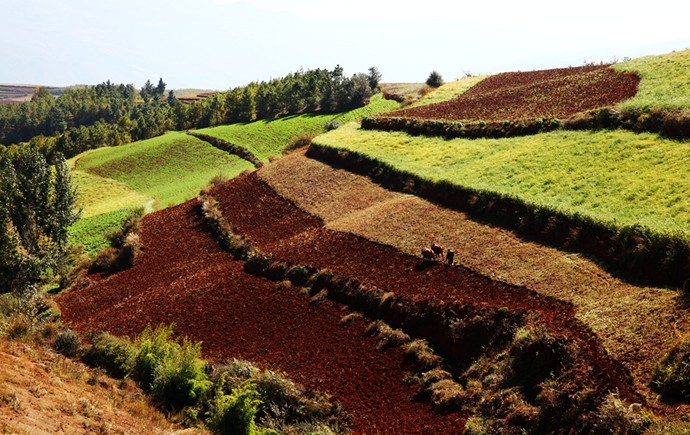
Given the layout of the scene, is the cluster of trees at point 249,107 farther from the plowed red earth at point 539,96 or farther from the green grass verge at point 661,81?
the green grass verge at point 661,81

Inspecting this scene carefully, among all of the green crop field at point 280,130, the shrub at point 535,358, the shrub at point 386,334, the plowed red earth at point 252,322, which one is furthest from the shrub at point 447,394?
the green crop field at point 280,130

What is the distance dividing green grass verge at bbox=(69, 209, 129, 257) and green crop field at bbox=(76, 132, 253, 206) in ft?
24.2

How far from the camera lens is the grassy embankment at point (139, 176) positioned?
216ft

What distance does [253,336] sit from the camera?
28000mm

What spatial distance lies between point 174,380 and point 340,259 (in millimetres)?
12825

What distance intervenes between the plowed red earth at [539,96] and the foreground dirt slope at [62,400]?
36.5m

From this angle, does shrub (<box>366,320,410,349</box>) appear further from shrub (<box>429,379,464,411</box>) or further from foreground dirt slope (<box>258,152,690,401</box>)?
foreground dirt slope (<box>258,152,690,401</box>)

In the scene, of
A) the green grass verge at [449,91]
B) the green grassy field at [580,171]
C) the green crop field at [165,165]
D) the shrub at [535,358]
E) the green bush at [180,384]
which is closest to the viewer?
the shrub at [535,358]

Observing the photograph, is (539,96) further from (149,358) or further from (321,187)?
(149,358)

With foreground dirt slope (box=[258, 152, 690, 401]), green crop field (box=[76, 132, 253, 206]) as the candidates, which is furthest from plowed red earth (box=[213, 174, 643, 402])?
green crop field (box=[76, 132, 253, 206])

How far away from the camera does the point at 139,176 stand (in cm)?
8944

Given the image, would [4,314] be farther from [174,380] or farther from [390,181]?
[390,181]

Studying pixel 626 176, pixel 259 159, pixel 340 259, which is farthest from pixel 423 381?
pixel 259 159

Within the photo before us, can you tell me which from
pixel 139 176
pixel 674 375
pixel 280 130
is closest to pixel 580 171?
pixel 674 375
